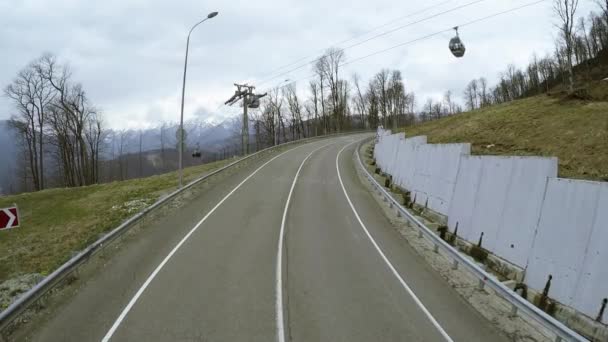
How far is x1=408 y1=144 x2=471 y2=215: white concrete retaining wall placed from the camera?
1403 centimetres

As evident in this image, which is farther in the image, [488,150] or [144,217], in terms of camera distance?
[488,150]

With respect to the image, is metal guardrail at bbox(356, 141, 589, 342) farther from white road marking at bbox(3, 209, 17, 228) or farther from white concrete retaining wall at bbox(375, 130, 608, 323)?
white road marking at bbox(3, 209, 17, 228)

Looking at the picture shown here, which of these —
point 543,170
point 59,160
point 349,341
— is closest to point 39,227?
point 349,341

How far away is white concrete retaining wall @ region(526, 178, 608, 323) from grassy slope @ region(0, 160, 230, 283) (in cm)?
1300

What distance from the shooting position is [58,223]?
2167 cm

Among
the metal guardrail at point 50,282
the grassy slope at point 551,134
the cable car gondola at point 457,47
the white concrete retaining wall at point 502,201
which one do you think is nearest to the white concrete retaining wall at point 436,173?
the white concrete retaining wall at point 502,201

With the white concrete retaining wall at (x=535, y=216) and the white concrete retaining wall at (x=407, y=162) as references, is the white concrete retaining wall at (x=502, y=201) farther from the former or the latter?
the white concrete retaining wall at (x=407, y=162)

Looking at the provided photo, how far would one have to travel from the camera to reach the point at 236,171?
2867cm

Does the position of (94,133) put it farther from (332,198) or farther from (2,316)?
(2,316)

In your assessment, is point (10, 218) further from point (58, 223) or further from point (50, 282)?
point (58, 223)

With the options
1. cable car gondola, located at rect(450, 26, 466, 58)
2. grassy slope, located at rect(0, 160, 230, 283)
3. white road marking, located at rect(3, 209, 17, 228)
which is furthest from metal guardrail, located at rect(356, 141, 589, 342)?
white road marking, located at rect(3, 209, 17, 228)

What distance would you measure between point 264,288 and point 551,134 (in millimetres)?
17042

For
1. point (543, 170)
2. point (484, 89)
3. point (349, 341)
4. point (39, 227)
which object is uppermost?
point (484, 89)

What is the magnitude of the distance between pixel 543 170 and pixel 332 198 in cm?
1129
